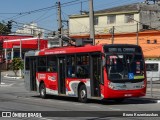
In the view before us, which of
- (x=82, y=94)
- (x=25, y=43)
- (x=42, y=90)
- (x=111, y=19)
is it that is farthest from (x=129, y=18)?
(x=82, y=94)

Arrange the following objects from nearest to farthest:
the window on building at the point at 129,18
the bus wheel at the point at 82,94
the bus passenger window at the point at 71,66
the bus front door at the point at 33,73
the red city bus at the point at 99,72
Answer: the red city bus at the point at 99,72 < the bus wheel at the point at 82,94 < the bus passenger window at the point at 71,66 < the bus front door at the point at 33,73 < the window on building at the point at 129,18

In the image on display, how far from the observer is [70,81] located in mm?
24297

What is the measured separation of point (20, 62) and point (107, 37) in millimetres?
17318

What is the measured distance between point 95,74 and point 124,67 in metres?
1.45

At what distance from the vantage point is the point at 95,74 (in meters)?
22.4

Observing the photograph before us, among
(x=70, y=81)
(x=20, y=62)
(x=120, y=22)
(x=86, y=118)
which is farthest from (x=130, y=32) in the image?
(x=86, y=118)

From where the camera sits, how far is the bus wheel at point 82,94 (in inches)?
912

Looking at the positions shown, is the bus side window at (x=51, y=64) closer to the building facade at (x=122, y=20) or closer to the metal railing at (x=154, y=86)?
the metal railing at (x=154, y=86)

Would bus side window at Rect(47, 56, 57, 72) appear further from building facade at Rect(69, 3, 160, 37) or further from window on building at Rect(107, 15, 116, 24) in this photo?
window on building at Rect(107, 15, 116, 24)

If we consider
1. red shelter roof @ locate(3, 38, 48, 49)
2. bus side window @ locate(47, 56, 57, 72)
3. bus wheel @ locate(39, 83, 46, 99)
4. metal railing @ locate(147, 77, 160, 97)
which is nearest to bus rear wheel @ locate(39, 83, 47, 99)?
bus wheel @ locate(39, 83, 46, 99)

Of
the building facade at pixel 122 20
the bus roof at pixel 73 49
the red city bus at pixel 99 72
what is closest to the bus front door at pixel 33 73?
the bus roof at pixel 73 49

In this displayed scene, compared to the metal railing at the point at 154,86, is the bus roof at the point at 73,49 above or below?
above

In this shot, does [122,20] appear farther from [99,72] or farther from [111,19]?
[99,72]

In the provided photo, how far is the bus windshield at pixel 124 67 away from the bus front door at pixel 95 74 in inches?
26.2
